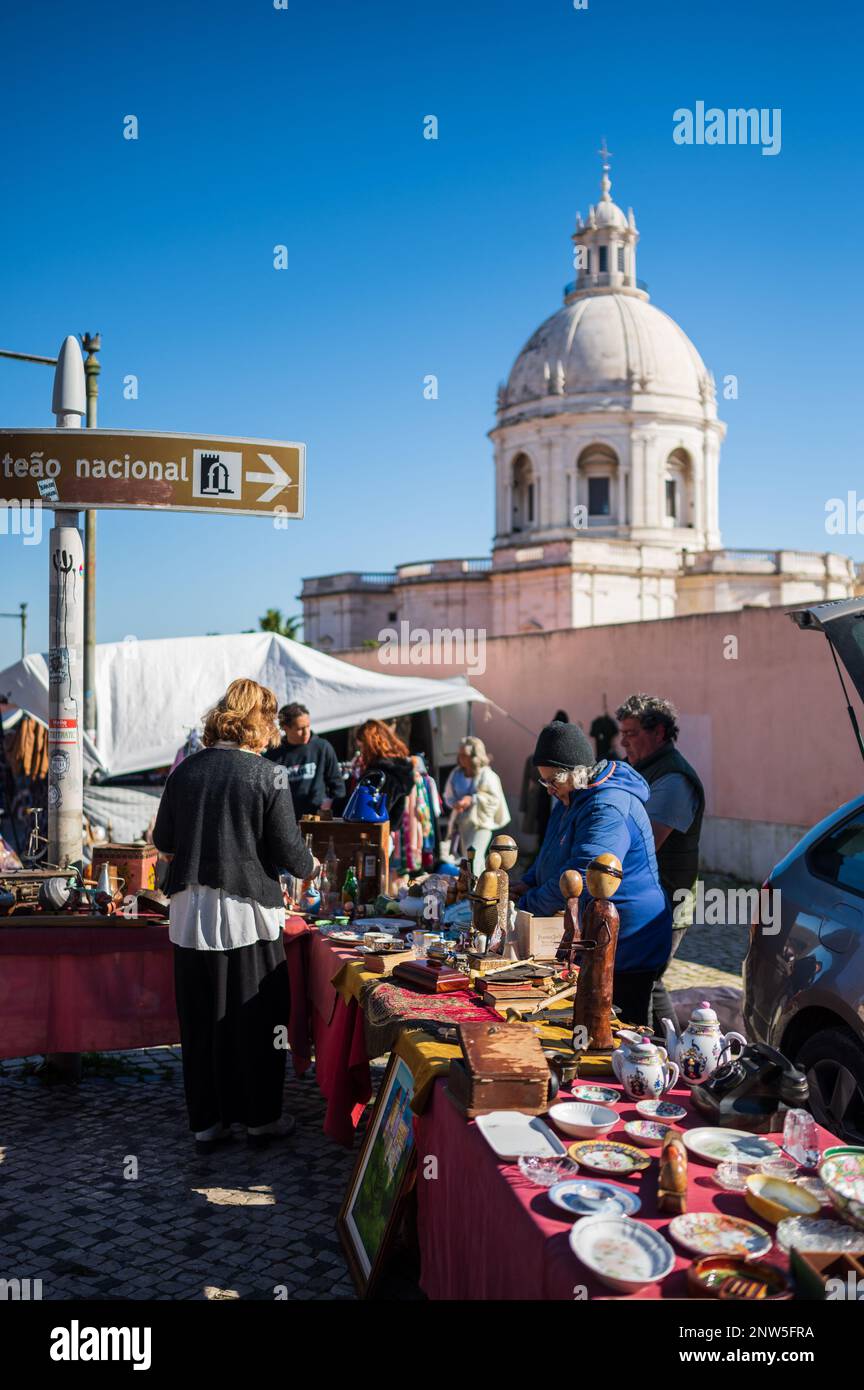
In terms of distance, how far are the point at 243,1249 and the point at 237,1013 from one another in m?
1.00

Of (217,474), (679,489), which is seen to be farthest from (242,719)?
(679,489)

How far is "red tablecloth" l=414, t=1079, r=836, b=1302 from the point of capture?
6.96 ft

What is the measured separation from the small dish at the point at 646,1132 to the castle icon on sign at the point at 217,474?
14.4ft

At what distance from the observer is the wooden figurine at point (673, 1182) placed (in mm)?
2299

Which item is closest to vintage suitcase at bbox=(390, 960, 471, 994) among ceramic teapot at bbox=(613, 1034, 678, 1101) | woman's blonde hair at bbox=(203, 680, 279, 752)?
ceramic teapot at bbox=(613, 1034, 678, 1101)

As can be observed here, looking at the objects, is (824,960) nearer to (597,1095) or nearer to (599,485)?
(597,1095)

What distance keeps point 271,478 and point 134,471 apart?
758 millimetres

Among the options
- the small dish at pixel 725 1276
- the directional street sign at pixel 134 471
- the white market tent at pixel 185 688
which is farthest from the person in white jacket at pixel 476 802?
the small dish at pixel 725 1276

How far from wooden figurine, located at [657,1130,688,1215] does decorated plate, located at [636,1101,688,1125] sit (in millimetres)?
450

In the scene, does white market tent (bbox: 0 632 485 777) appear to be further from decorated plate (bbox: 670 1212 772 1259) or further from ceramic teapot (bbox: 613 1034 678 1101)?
decorated plate (bbox: 670 1212 772 1259)

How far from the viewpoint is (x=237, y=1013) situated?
454 cm

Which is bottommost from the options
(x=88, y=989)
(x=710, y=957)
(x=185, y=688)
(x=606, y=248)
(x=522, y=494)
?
(x=710, y=957)

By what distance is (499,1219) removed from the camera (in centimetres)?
244

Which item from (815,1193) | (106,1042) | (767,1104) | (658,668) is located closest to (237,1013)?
(106,1042)
